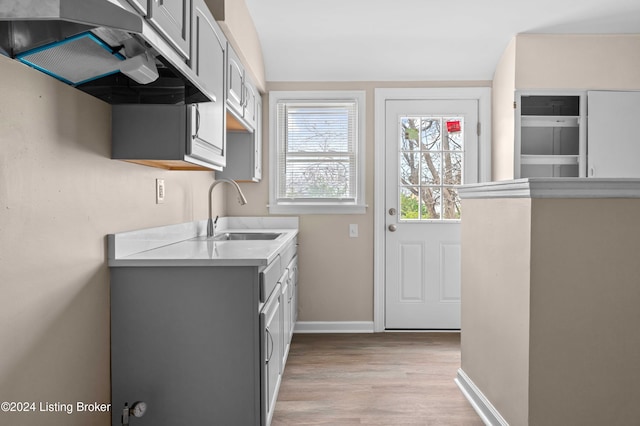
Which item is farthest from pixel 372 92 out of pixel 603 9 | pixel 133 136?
pixel 133 136

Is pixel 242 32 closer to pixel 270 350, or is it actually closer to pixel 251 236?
pixel 251 236

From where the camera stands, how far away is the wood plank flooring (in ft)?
7.34

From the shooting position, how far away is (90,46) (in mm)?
1188

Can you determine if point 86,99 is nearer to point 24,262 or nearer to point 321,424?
point 24,262

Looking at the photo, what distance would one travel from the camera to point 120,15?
0.90 meters

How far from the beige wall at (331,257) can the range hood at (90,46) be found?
210cm

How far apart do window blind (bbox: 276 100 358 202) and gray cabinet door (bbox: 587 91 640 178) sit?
1.81 m

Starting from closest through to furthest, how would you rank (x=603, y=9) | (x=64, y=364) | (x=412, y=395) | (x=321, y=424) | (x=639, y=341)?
1. (x=64, y=364)
2. (x=639, y=341)
3. (x=321, y=424)
4. (x=412, y=395)
5. (x=603, y=9)

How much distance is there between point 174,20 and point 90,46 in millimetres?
335

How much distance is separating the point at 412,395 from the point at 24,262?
6.84 ft

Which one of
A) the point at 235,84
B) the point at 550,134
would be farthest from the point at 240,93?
the point at 550,134

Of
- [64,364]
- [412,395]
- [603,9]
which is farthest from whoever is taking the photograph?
[603,9]

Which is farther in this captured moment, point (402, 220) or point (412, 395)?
point (402, 220)

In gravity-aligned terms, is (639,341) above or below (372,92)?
below
